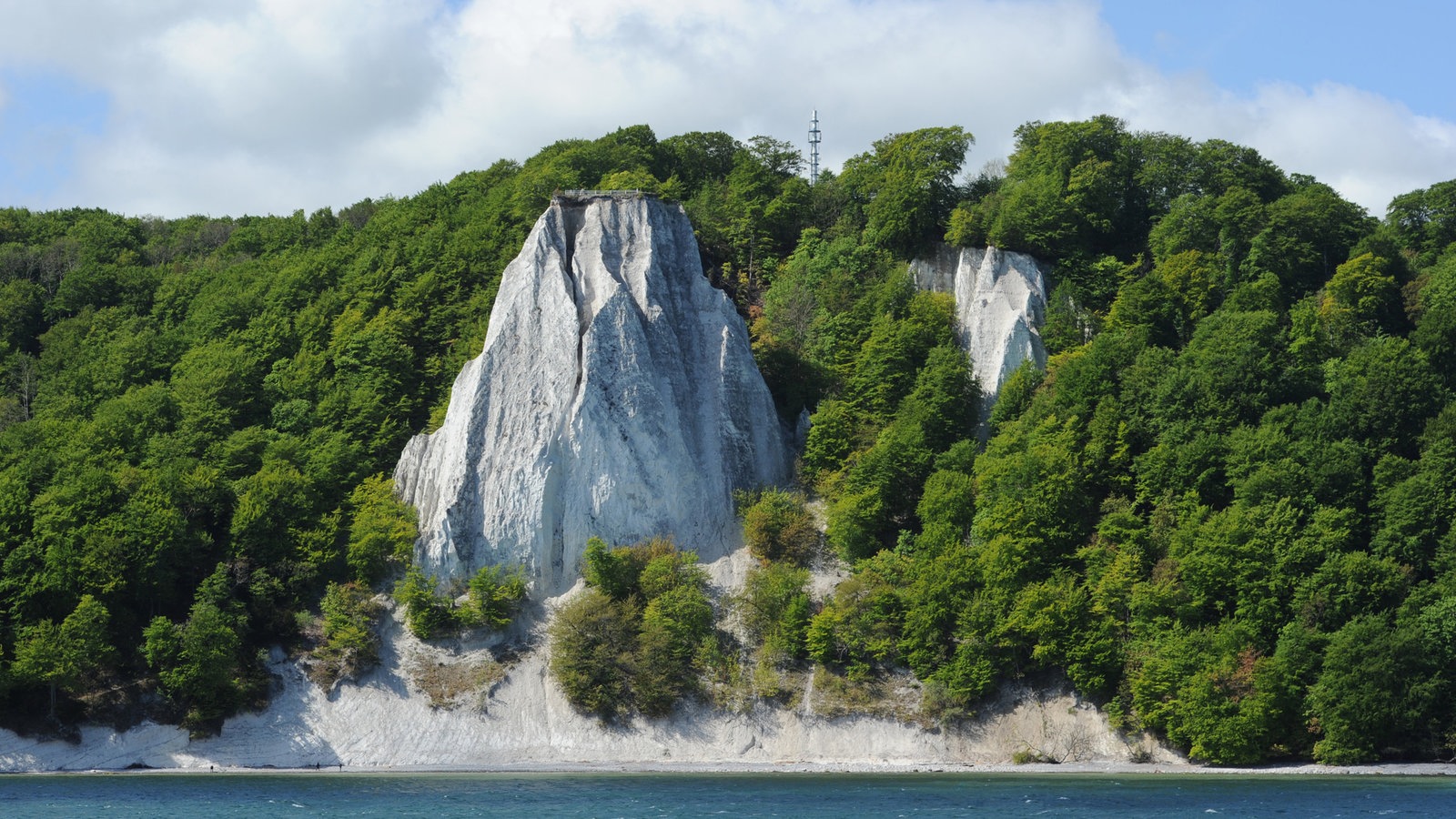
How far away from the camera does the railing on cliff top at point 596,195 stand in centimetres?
8181

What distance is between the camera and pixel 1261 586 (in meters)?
63.2

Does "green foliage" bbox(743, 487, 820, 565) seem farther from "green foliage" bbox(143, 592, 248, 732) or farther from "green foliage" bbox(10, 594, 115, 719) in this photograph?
"green foliage" bbox(10, 594, 115, 719)

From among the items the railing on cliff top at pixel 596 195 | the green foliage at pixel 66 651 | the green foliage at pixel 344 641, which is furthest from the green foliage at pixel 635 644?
the railing on cliff top at pixel 596 195

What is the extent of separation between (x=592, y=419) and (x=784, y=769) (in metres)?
17.9

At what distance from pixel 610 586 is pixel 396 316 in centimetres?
1988

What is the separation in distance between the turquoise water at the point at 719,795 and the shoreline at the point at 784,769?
1.94ft

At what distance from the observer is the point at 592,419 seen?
245 feet

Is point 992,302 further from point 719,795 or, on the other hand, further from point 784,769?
point 719,795

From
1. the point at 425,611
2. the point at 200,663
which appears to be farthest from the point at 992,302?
the point at 200,663

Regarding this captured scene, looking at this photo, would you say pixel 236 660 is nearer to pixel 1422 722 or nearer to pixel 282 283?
pixel 282 283

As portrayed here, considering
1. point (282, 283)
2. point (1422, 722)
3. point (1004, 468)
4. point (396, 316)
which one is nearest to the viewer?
point (1422, 722)

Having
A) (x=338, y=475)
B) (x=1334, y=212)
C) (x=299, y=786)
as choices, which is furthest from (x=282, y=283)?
(x=1334, y=212)

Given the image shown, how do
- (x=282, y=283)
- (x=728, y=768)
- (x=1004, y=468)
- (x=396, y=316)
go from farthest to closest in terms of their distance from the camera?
1. (x=282, y=283)
2. (x=396, y=316)
3. (x=1004, y=468)
4. (x=728, y=768)

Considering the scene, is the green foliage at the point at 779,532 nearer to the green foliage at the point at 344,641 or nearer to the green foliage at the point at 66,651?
the green foliage at the point at 344,641
